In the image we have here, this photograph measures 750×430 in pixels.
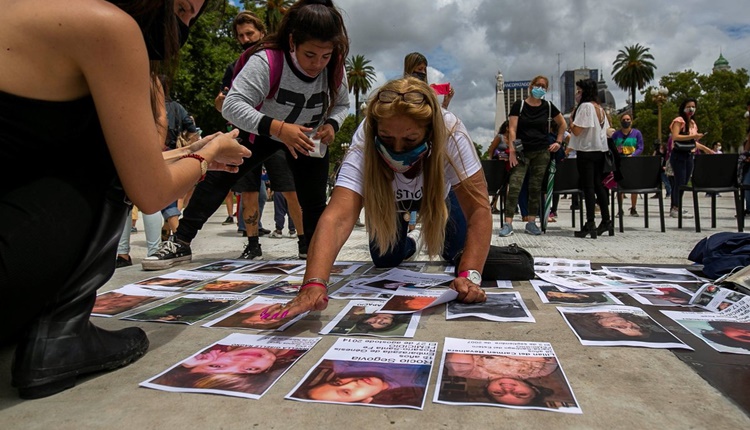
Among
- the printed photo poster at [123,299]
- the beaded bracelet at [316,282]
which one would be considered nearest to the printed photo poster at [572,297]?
the beaded bracelet at [316,282]

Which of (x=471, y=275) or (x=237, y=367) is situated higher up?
(x=471, y=275)

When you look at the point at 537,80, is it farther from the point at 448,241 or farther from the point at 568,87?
the point at 568,87

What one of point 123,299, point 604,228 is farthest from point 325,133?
point 604,228

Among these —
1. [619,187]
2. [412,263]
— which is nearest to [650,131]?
[619,187]

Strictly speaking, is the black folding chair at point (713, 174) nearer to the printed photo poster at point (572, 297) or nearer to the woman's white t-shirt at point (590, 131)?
the woman's white t-shirt at point (590, 131)

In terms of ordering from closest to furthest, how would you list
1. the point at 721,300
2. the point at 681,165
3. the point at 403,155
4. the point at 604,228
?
the point at 721,300 < the point at 403,155 < the point at 604,228 < the point at 681,165

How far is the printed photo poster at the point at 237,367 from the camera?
139 centimetres

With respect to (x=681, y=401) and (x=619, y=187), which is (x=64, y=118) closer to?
(x=681, y=401)

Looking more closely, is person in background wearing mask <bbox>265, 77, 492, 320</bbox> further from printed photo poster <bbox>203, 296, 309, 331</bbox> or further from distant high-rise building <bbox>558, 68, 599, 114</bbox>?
distant high-rise building <bbox>558, 68, 599, 114</bbox>

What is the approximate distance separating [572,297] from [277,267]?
1838mm

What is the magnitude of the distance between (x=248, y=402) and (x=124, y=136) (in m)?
0.77

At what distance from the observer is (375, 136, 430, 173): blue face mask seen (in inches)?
88.1

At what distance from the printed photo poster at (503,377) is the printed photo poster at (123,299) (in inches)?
59.8

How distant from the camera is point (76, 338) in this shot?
4.71ft
